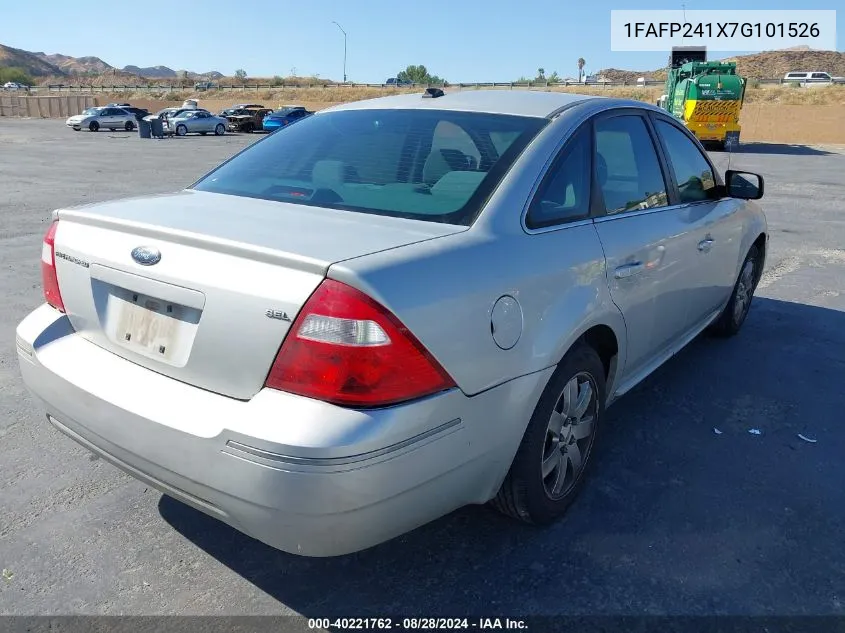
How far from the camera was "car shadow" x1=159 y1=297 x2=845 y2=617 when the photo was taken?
8.17 ft

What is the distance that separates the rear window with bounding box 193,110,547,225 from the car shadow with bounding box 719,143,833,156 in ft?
86.6

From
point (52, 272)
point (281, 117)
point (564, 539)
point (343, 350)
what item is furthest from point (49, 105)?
point (343, 350)

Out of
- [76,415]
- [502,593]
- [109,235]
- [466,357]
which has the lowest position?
[502,593]

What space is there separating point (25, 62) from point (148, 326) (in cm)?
19616

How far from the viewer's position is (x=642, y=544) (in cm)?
280

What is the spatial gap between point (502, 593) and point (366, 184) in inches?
65.4

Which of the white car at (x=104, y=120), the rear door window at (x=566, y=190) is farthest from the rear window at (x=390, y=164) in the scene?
the white car at (x=104, y=120)

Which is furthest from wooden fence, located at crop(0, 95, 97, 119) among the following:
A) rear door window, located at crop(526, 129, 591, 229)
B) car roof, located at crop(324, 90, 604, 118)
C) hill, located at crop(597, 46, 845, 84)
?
hill, located at crop(597, 46, 845, 84)

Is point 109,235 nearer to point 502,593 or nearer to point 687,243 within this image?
point 502,593

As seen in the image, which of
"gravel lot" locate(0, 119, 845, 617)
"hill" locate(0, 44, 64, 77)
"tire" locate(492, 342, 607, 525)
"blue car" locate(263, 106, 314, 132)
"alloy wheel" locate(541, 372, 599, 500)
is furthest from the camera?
"hill" locate(0, 44, 64, 77)

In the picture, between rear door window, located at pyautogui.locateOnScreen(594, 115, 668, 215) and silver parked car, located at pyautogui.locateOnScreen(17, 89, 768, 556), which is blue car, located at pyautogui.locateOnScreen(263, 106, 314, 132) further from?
silver parked car, located at pyautogui.locateOnScreen(17, 89, 768, 556)

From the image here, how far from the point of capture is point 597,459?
3479 millimetres

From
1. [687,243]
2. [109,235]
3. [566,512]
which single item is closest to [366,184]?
[109,235]

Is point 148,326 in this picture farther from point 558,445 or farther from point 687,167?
point 687,167
